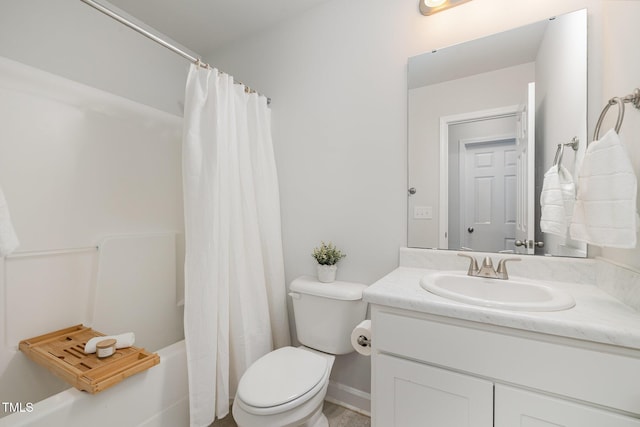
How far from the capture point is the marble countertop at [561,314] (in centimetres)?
69

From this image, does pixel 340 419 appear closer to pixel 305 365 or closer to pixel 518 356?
pixel 305 365

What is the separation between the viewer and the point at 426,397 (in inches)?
35.4

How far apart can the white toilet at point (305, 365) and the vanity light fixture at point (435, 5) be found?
4.80 feet

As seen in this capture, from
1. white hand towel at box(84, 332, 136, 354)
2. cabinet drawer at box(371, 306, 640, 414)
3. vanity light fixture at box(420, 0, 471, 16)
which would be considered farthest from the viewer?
vanity light fixture at box(420, 0, 471, 16)

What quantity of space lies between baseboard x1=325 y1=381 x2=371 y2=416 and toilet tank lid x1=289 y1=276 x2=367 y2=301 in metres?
0.62

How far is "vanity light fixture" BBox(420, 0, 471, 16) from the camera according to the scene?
132 centimetres

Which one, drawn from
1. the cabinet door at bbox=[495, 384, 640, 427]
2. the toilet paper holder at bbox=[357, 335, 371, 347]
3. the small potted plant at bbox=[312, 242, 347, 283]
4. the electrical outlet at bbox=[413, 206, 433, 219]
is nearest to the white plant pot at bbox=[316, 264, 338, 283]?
the small potted plant at bbox=[312, 242, 347, 283]

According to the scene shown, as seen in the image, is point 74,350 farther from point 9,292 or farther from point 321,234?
point 321,234

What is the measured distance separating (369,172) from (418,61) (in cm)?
61

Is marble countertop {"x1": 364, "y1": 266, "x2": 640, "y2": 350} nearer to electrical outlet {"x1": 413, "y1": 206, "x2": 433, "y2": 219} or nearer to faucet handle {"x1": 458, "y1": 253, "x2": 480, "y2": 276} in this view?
faucet handle {"x1": 458, "y1": 253, "x2": 480, "y2": 276}

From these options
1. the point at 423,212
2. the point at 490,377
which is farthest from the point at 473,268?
the point at 490,377

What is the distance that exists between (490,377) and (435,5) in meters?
1.60

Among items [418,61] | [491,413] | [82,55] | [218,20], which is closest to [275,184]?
[418,61]

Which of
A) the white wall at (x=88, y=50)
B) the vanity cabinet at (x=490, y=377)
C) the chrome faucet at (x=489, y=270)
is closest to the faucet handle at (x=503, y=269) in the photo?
the chrome faucet at (x=489, y=270)
